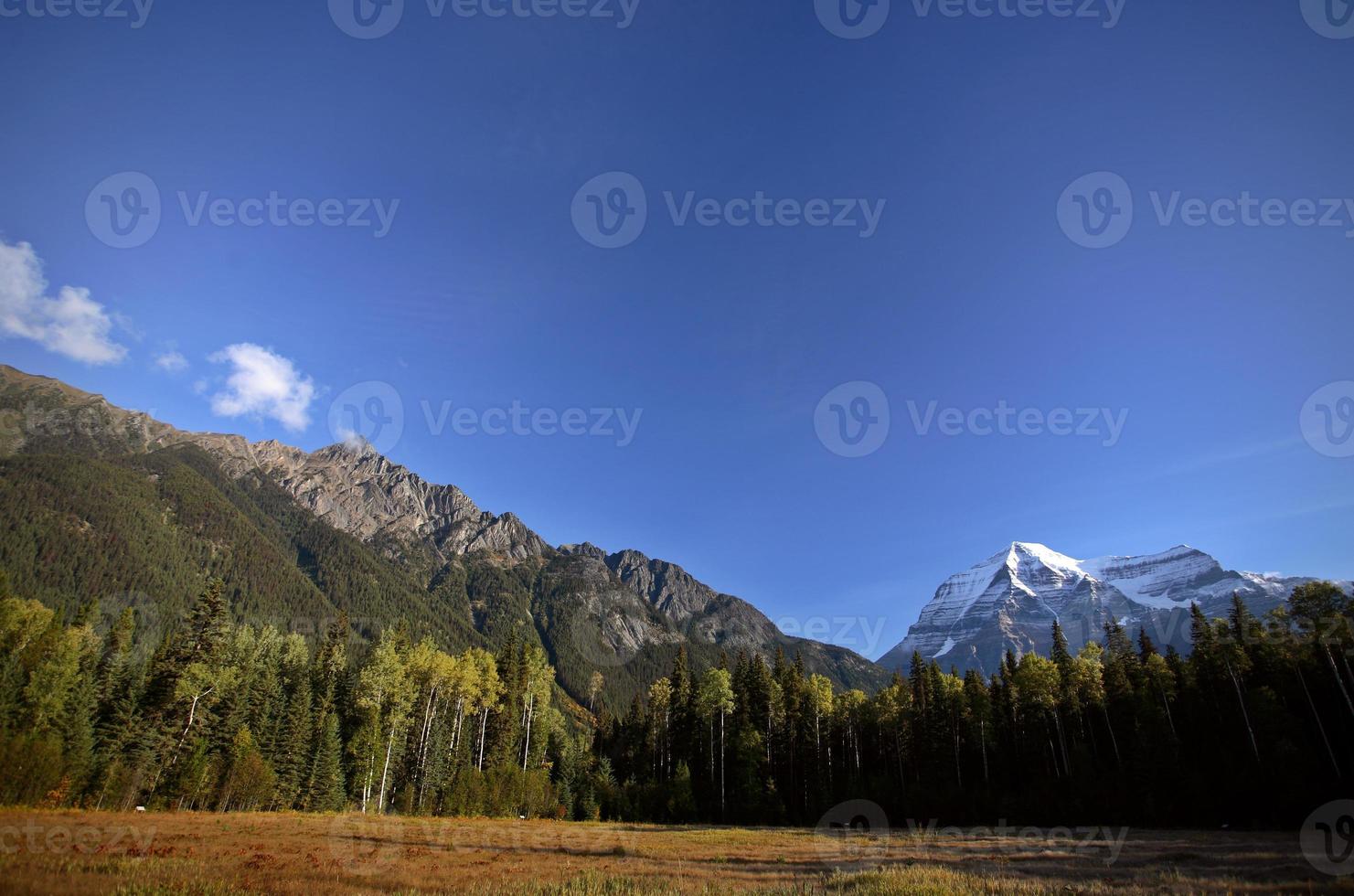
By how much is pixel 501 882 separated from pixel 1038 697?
206ft

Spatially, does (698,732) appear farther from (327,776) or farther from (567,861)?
(567,861)

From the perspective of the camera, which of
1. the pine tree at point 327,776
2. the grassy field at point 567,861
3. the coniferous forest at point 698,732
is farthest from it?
the pine tree at point 327,776

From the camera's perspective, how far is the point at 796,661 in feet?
261

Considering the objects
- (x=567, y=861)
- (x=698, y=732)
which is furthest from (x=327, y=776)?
(x=567, y=861)

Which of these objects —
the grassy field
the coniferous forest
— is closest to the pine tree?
the coniferous forest

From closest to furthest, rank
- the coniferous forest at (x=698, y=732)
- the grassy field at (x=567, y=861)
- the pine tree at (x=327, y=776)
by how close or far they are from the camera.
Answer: the grassy field at (x=567, y=861)
the coniferous forest at (x=698, y=732)
the pine tree at (x=327, y=776)

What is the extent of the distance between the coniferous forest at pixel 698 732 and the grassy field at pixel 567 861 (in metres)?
11.7

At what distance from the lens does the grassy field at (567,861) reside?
58.2ft

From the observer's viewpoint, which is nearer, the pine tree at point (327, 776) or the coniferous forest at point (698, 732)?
the coniferous forest at point (698, 732)

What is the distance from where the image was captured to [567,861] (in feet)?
88.6

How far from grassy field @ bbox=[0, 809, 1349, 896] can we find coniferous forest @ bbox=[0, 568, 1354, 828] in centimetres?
1168

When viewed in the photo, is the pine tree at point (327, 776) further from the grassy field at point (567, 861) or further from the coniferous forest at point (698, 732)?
the grassy field at point (567, 861)

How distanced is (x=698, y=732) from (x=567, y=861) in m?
48.5

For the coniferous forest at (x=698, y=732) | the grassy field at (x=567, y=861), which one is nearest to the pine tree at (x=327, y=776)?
the coniferous forest at (x=698, y=732)
